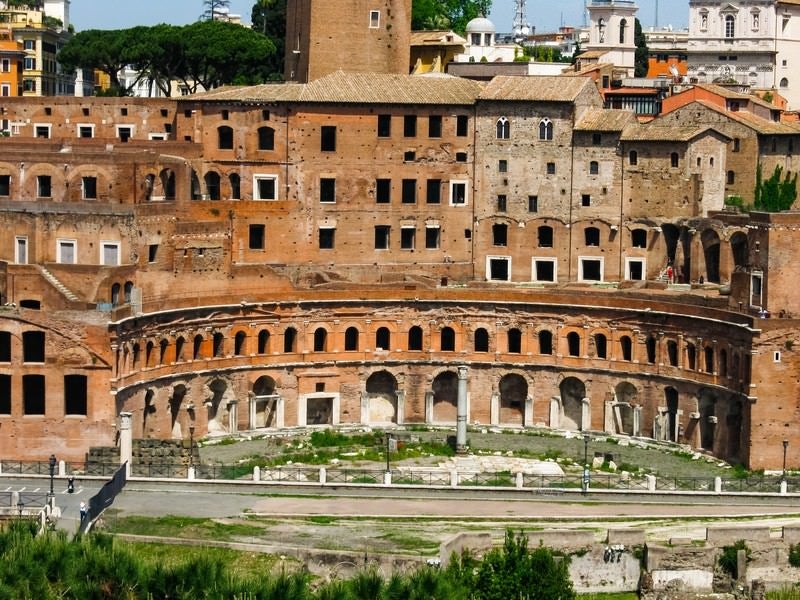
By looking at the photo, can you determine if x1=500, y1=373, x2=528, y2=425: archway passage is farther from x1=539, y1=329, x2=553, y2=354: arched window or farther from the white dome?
the white dome

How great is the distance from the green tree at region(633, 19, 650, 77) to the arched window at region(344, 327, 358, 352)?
37615mm

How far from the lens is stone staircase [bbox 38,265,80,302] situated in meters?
69.4

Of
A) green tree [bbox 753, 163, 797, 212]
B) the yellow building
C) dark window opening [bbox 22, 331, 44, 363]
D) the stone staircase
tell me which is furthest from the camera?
the yellow building

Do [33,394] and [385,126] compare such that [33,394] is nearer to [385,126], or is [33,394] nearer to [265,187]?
[265,187]

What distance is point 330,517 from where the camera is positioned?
195 ft

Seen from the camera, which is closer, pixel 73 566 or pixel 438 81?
pixel 73 566

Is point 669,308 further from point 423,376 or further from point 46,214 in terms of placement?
point 46,214

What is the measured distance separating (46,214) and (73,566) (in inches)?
1057

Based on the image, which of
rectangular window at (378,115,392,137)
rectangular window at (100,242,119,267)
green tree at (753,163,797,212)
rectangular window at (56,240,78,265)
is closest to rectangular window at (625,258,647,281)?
green tree at (753,163,797,212)

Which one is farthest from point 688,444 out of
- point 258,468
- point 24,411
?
point 24,411

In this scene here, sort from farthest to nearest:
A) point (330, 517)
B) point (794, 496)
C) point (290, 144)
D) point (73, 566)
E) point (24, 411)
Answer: point (290, 144) < point (24, 411) < point (794, 496) < point (330, 517) < point (73, 566)

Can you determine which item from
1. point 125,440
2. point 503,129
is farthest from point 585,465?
point 503,129

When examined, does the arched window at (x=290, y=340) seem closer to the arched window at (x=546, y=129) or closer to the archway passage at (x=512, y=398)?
the archway passage at (x=512, y=398)

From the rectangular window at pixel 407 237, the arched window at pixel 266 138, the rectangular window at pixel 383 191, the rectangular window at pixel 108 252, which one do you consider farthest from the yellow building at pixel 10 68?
the rectangular window at pixel 108 252
